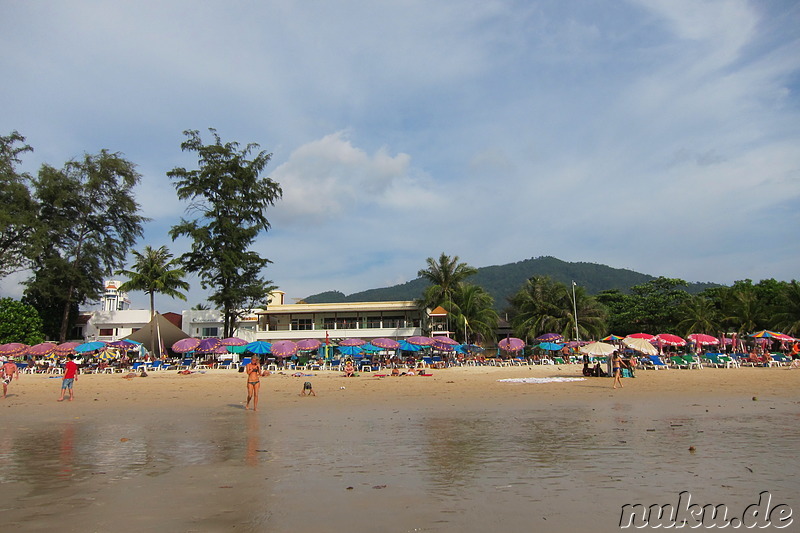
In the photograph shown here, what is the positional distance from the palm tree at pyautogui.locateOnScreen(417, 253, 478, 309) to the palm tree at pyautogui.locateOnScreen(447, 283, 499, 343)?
0.72 metres

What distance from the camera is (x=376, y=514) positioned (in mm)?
4750

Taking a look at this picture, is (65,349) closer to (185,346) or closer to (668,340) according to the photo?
(185,346)

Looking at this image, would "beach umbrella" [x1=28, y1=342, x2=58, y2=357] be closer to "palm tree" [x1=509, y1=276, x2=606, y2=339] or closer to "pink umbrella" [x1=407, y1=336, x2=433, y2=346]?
"pink umbrella" [x1=407, y1=336, x2=433, y2=346]

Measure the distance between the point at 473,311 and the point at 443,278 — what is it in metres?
4.05

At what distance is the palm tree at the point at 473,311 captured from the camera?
4666cm

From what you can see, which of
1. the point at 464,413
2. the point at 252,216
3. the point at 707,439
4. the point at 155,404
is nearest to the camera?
the point at 707,439

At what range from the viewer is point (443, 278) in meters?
48.9

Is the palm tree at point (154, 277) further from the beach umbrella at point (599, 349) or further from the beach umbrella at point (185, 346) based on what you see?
the beach umbrella at point (599, 349)

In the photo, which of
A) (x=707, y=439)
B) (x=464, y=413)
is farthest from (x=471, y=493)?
(x=464, y=413)

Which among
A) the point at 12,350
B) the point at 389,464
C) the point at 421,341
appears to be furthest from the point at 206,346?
the point at 389,464

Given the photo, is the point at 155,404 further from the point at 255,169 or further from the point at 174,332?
the point at 255,169

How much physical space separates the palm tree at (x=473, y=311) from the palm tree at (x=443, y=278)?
0.72m

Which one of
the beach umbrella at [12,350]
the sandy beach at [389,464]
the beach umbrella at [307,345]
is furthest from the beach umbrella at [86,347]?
the sandy beach at [389,464]

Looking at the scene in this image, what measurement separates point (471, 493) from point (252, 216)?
40330mm
